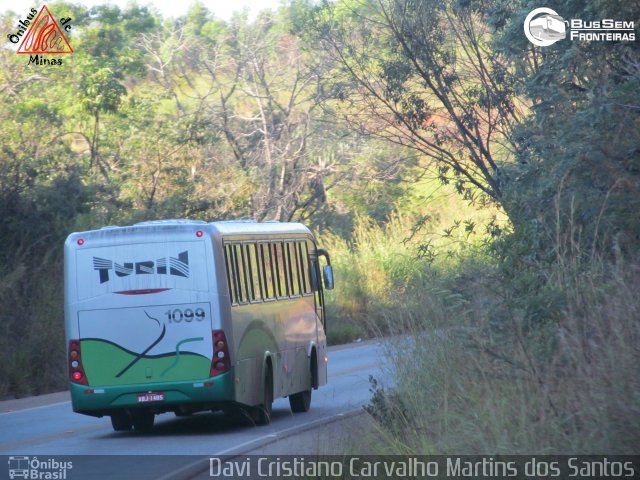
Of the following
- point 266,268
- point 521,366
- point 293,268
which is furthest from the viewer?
point 293,268

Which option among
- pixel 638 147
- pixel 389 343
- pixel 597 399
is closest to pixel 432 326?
pixel 389 343

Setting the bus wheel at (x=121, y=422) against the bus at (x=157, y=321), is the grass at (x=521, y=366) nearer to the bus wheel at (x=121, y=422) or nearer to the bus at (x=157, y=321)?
the bus at (x=157, y=321)

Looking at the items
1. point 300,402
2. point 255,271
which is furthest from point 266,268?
point 300,402

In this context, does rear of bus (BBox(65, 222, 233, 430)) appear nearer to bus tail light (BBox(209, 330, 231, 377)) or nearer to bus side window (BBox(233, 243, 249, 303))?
bus tail light (BBox(209, 330, 231, 377))

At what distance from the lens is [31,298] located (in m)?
24.3

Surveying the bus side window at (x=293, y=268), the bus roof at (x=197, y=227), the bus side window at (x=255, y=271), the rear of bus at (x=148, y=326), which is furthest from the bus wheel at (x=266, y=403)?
the bus roof at (x=197, y=227)

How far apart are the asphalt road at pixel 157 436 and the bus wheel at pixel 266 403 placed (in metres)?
0.20

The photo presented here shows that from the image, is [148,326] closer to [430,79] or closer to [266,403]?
[266,403]

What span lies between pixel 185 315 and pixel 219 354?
662mm

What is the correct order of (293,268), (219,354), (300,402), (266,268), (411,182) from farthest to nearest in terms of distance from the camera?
(411,182), (293,268), (300,402), (266,268), (219,354)

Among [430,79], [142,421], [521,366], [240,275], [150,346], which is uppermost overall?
[430,79]

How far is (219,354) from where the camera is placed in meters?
13.7

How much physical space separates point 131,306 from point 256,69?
2739 cm

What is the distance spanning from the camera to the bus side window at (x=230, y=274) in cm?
1414
